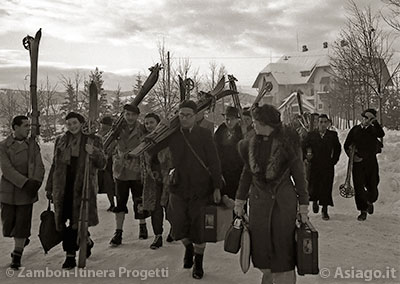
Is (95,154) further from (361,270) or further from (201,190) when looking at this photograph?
(361,270)

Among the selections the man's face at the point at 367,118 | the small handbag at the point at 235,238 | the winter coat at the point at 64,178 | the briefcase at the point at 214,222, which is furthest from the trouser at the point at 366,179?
the winter coat at the point at 64,178

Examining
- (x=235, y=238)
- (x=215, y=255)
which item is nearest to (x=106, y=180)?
(x=215, y=255)

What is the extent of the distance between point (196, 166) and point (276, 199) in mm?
1361

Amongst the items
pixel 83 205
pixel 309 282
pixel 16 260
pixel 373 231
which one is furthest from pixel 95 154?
Answer: pixel 373 231

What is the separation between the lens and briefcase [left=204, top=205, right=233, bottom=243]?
4555mm

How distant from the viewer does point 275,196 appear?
360cm

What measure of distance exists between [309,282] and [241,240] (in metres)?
1.26

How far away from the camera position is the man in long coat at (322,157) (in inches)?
313

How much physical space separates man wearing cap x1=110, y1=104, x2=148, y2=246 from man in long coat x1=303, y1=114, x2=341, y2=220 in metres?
3.57

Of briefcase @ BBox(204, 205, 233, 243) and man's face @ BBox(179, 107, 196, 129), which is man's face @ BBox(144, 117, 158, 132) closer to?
man's face @ BBox(179, 107, 196, 129)

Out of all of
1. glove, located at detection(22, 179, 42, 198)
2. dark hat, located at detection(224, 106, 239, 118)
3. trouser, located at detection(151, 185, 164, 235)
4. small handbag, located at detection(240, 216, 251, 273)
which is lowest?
trouser, located at detection(151, 185, 164, 235)

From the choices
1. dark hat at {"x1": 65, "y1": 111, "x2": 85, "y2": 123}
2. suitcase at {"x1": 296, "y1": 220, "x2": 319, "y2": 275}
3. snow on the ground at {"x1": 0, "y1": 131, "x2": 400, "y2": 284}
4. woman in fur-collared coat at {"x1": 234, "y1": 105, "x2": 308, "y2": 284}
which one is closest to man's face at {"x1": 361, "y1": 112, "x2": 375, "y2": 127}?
snow on the ground at {"x1": 0, "y1": 131, "x2": 400, "y2": 284}

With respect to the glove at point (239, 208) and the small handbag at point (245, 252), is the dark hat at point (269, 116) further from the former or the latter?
the small handbag at point (245, 252)

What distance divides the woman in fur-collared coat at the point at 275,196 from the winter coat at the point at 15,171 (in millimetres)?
2914
